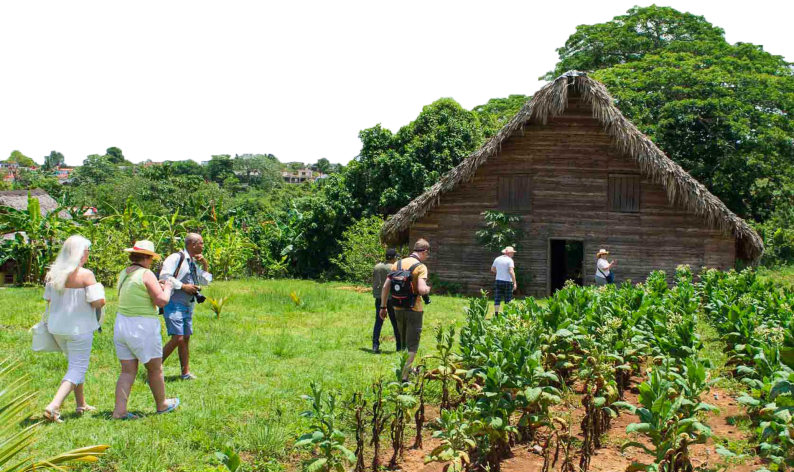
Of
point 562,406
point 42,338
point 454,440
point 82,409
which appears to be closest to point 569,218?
point 562,406

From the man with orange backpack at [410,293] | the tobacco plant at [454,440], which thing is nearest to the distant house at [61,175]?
the man with orange backpack at [410,293]

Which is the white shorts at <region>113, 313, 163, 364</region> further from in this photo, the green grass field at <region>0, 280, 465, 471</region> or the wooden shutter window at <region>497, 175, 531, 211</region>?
the wooden shutter window at <region>497, 175, 531, 211</region>

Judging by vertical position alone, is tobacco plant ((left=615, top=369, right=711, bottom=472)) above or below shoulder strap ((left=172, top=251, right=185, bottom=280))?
below

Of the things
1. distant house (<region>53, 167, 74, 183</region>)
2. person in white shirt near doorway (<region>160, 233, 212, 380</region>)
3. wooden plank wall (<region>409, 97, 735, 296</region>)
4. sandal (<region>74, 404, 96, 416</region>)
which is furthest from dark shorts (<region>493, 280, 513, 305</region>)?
distant house (<region>53, 167, 74, 183</region>)

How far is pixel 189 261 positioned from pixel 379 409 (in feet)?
10.5

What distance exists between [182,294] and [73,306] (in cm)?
137

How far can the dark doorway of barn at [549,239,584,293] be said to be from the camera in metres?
21.9

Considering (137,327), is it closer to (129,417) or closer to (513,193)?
(129,417)

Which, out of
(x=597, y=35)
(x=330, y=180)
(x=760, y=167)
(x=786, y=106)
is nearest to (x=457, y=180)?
(x=330, y=180)

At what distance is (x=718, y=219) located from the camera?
51.4 ft

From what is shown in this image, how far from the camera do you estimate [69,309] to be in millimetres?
5871

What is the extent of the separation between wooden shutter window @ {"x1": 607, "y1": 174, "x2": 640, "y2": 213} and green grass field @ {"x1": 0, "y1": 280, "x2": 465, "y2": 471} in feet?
19.8

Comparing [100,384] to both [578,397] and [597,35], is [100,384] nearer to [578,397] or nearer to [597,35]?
[578,397]

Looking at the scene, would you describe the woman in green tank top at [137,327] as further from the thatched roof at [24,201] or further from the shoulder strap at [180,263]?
the thatched roof at [24,201]
